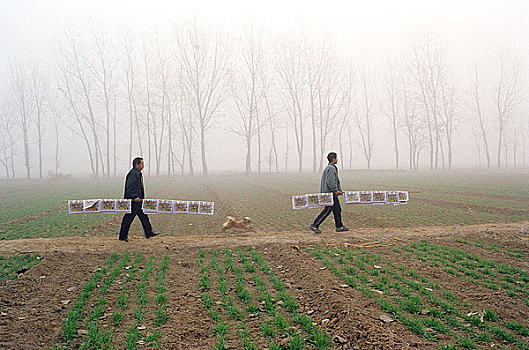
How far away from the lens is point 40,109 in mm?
55781

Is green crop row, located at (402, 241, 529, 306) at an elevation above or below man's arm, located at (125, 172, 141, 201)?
below

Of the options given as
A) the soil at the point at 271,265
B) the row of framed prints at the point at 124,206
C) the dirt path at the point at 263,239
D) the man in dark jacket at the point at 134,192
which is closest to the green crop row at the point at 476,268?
the soil at the point at 271,265

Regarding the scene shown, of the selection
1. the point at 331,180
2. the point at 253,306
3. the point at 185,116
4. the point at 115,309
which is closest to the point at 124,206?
the point at 115,309

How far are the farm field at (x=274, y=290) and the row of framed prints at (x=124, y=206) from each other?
0.78m

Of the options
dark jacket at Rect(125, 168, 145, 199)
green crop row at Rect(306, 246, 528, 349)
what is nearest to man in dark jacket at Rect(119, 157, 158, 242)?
dark jacket at Rect(125, 168, 145, 199)

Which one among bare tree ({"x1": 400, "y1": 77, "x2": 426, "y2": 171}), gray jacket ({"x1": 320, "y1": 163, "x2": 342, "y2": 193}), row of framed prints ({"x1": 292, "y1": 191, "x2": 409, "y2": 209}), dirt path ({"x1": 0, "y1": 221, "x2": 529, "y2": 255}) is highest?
bare tree ({"x1": 400, "y1": 77, "x2": 426, "y2": 171})

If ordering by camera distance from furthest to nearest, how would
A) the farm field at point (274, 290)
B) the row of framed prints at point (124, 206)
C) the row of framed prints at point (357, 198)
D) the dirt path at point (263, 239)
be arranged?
the row of framed prints at point (357, 198) → the row of framed prints at point (124, 206) → the dirt path at point (263, 239) → the farm field at point (274, 290)

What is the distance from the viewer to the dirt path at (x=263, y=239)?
8.41m

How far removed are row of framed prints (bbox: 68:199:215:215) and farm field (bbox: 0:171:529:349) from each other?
30.6 inches

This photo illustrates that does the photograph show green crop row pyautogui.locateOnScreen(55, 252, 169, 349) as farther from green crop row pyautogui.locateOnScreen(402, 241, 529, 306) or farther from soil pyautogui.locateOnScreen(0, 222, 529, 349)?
green crop row pyautogui.locateOnScreen(402, 241, 529, 306)

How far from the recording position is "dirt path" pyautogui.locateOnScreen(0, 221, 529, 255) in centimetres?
841

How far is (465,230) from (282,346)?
7.78 metres

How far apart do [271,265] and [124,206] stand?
4.43 m

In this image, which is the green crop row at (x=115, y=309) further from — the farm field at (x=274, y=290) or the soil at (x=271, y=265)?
the soil at (x=271, y=265)
